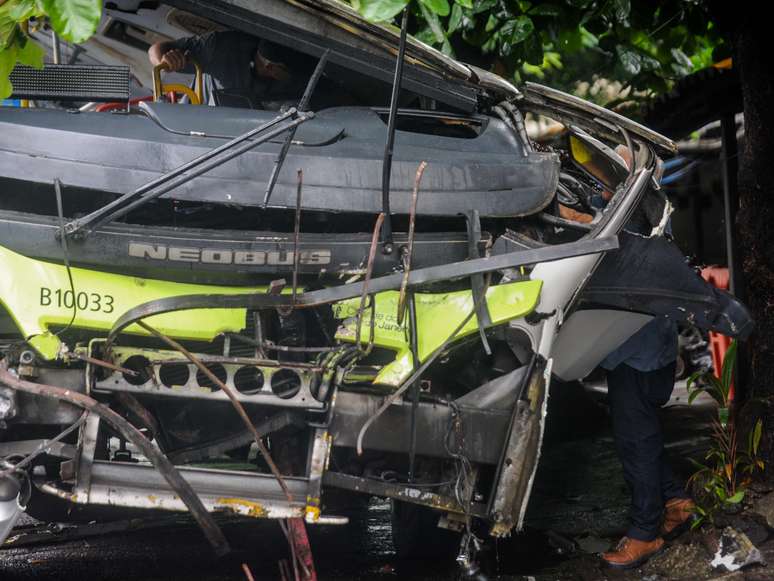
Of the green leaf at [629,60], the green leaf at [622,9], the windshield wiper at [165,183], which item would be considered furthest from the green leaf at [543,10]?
the windshield wiper at [165,183]

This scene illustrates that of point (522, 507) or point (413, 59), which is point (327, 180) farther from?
point (522, 507)

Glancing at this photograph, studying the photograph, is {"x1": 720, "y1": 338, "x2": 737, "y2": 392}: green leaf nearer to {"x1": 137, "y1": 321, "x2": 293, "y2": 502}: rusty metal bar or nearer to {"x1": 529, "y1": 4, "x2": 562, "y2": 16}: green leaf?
{"x1": 529, "y1": 4, "x2": 562, "y2": 16}: green leaf

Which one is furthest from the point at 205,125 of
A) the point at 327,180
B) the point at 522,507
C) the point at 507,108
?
the point at 522,507

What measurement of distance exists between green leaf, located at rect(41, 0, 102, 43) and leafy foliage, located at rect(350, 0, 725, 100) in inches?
70.0

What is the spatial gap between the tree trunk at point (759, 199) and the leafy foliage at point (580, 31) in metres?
0.43

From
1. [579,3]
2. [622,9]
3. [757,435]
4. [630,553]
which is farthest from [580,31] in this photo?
[630,553]

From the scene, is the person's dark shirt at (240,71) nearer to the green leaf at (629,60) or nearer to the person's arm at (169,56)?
the person's arm at (169,56)

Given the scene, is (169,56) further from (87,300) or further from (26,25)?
(87,300)

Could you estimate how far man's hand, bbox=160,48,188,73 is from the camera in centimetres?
452

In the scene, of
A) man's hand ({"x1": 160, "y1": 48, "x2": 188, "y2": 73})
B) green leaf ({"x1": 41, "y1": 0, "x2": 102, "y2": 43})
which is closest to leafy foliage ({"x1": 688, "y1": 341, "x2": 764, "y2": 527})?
man's hand ({"x1": 160, "y1": 48, "x2": 188, "y2": 73})

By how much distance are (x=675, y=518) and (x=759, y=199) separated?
1.62 metres

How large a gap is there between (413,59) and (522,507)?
68.6 inches

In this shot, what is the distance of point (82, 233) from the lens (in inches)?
127

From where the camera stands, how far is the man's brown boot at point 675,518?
4.80 meters
